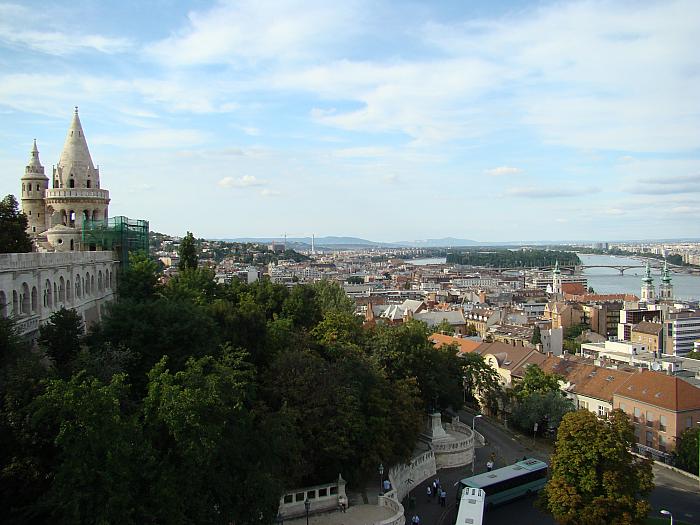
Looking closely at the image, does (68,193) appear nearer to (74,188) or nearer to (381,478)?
(74,188)

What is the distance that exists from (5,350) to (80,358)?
145 centimetres

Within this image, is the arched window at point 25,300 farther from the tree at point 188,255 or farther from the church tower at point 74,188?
the tree at point 188,255

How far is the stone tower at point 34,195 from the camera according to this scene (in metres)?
30.9

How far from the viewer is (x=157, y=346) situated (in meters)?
17.8

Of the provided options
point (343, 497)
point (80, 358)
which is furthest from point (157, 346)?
point (343, 497)

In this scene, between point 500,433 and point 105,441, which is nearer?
point 105,441

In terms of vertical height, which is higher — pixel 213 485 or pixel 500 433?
pixel 213 485

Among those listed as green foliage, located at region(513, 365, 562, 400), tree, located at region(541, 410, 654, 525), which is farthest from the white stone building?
green foliage, located at region(513, 365, 562, 400)

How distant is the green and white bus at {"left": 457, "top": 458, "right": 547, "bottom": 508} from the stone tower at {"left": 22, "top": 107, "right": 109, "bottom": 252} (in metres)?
19.6

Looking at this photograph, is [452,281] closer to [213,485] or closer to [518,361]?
[518,361]

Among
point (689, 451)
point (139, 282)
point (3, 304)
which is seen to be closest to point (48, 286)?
point (3, 304)

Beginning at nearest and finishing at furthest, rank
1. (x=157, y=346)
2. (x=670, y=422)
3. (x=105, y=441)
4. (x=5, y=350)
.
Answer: (x=105, y=441)
(x=5, y=350)
(x=157, y=346)
(x=670, y=422)

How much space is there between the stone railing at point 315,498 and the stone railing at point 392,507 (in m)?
1.07

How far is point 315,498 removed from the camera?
1809cm
